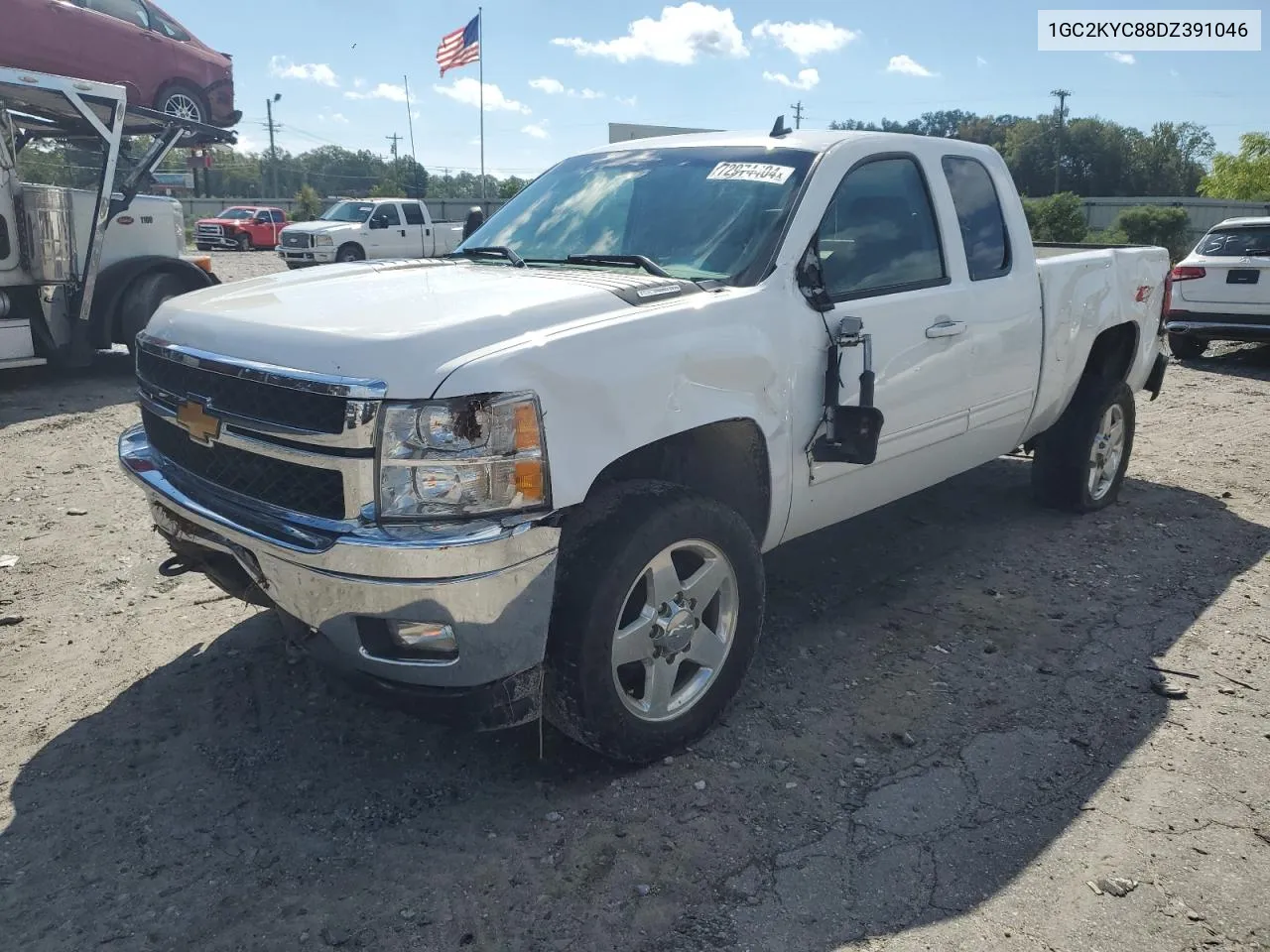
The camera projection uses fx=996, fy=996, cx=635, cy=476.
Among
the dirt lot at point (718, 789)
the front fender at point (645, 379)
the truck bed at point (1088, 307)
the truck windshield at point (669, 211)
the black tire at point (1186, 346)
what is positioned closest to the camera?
the dirt lot at point (718, 789)

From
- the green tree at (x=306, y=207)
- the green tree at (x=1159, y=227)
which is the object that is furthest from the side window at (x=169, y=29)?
the green tree at (x=306, y=207)

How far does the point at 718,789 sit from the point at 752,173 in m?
2.26

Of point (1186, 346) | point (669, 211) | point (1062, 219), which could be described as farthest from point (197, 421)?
point (1062, 219)

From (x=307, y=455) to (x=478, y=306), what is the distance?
2.23ft

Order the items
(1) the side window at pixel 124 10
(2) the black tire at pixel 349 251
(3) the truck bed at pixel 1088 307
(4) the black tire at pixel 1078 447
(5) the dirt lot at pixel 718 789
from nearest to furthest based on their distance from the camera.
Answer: (5) the dirt lot at pixel 718 789, (3) the truck bed at pixel 1088 307, (4) the black tire at pixel 1078 447, (1) the side window at pixel 124 10, (2) the black tire at pixel 349 251

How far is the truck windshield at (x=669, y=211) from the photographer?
360 cm

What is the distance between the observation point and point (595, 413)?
278 cm

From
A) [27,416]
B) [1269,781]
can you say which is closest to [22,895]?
[1269,781]

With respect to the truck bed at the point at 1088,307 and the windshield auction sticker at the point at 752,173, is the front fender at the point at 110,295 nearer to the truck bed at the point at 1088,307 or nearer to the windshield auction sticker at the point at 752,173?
the windshield auction sticker at the point at 752,173

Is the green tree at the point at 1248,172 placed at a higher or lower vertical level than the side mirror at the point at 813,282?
higher

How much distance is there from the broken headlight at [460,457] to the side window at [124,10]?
11.3 meters

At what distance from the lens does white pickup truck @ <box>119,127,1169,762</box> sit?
102 inches

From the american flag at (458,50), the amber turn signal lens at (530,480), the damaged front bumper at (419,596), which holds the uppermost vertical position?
the american flag at (458,50)

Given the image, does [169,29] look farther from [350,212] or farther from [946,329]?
[946,329]
